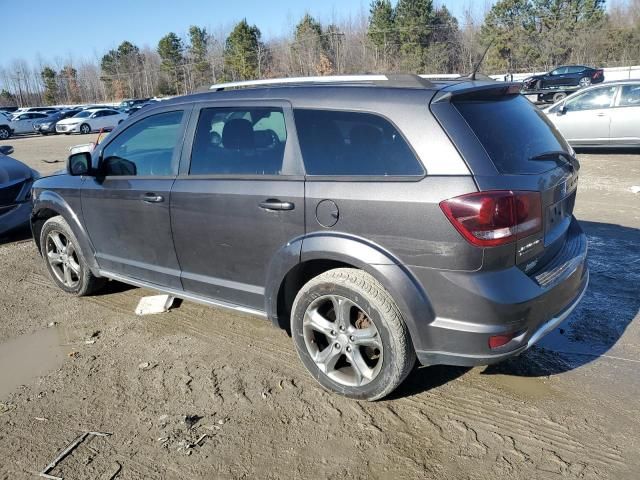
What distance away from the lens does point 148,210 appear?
4.05 meters

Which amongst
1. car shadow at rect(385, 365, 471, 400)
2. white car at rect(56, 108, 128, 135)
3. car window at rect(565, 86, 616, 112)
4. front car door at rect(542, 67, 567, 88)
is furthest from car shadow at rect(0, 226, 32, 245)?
front car door at rect(542, 67, 567, 88)

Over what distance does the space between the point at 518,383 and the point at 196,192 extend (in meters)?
2.47

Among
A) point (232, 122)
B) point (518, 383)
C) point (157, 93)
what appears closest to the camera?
point (518, 383)

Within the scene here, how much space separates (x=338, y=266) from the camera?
3.23 metres

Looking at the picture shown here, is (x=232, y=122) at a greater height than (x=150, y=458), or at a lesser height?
greater

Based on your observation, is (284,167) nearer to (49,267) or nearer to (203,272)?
(203,272)

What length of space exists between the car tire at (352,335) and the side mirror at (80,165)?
2.36 m

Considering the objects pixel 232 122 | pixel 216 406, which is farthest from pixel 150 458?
pixel 232 122

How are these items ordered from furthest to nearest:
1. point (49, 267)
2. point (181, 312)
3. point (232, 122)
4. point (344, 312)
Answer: point (49, 267), point (181, 312), point (232, 122), point (344, 312)

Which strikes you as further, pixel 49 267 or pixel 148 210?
pixel 49 267

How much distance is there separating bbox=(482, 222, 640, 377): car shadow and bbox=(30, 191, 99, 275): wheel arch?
3.48 meters

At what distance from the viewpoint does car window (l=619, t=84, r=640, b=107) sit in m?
11.2

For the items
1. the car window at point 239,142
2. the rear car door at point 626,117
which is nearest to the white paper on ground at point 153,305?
the car window at point 239,142

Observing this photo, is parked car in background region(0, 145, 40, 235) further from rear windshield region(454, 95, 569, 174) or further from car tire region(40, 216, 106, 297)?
rear windshield region(454, 95, 569, 174)
